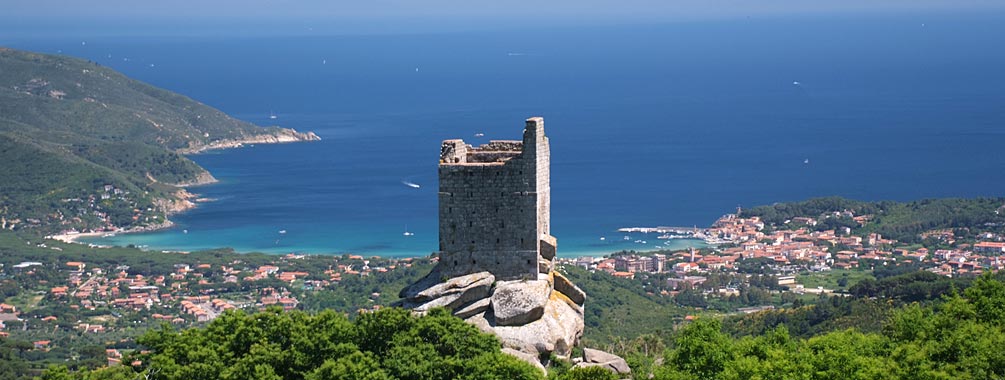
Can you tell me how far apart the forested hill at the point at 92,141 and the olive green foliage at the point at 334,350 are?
92303mm

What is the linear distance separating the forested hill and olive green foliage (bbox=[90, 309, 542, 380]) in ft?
303

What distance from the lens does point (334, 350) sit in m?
27.9

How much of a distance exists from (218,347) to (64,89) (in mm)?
154257

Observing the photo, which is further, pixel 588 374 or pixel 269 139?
pixel 269 139

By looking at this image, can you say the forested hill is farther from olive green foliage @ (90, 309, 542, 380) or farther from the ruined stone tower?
the ruined stone tower

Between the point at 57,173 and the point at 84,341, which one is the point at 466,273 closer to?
the point at 84,341

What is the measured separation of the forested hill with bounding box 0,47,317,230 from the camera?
122062mm

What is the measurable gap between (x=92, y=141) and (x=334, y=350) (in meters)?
129

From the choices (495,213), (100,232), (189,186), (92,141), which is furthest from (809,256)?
(92,141)

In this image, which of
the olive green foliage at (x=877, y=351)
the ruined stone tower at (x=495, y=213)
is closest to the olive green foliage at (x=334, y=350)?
the ruined stone tower at (x=495, y=213)

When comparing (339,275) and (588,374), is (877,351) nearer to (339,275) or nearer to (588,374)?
(588,374)

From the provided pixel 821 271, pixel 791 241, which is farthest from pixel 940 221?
pixel 821 271

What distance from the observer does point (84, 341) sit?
72500 millimetres

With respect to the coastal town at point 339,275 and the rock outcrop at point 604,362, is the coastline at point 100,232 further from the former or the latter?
the rock outcrop at point 604,362
